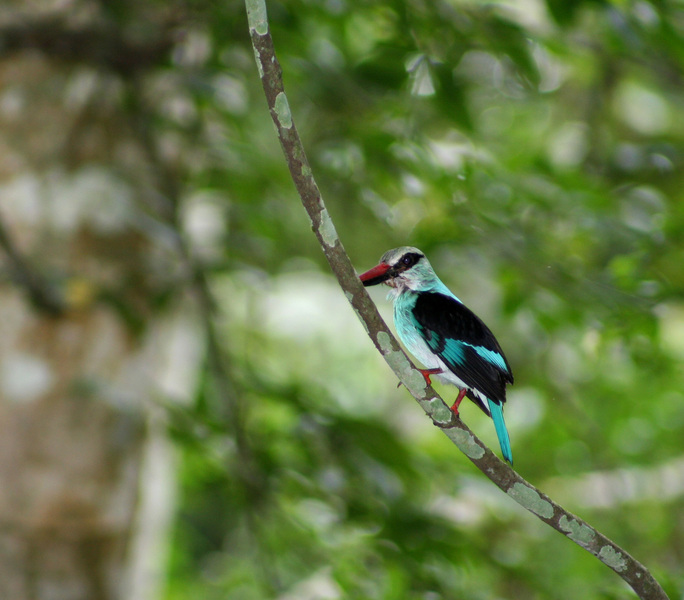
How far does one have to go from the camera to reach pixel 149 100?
327 cm

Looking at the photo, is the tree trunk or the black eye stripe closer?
the black eye stripe

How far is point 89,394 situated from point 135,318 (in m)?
0.36

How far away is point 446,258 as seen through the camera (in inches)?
83.5

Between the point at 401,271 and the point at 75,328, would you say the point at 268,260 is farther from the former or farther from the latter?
the point at 401,271

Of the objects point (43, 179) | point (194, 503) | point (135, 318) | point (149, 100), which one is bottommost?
point (135, 318)

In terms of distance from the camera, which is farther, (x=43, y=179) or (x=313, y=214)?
(x=43, y=179)

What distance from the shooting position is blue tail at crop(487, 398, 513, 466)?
0.80m

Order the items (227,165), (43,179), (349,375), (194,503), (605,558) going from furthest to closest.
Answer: (194,503) < (349,375) < (227,165) < (43,179) < (605,558)

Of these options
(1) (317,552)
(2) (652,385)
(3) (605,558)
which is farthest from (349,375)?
(3) (605,558)

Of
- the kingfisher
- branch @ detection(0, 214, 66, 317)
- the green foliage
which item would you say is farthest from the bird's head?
branch @ detection(0, 214, 66, 317)

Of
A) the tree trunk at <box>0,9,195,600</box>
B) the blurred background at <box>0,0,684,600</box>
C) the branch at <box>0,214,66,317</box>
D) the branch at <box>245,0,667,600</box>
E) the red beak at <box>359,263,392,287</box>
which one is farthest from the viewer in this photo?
the tree trunk at <box>0,9,195,600</box>

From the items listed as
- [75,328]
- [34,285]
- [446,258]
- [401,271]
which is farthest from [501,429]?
[75,328]

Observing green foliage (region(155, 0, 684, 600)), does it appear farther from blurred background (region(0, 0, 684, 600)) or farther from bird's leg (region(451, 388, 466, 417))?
bird's leg (region(451, 388, 466, 417))

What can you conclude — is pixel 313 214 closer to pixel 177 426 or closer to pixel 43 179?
pixel 177 426
